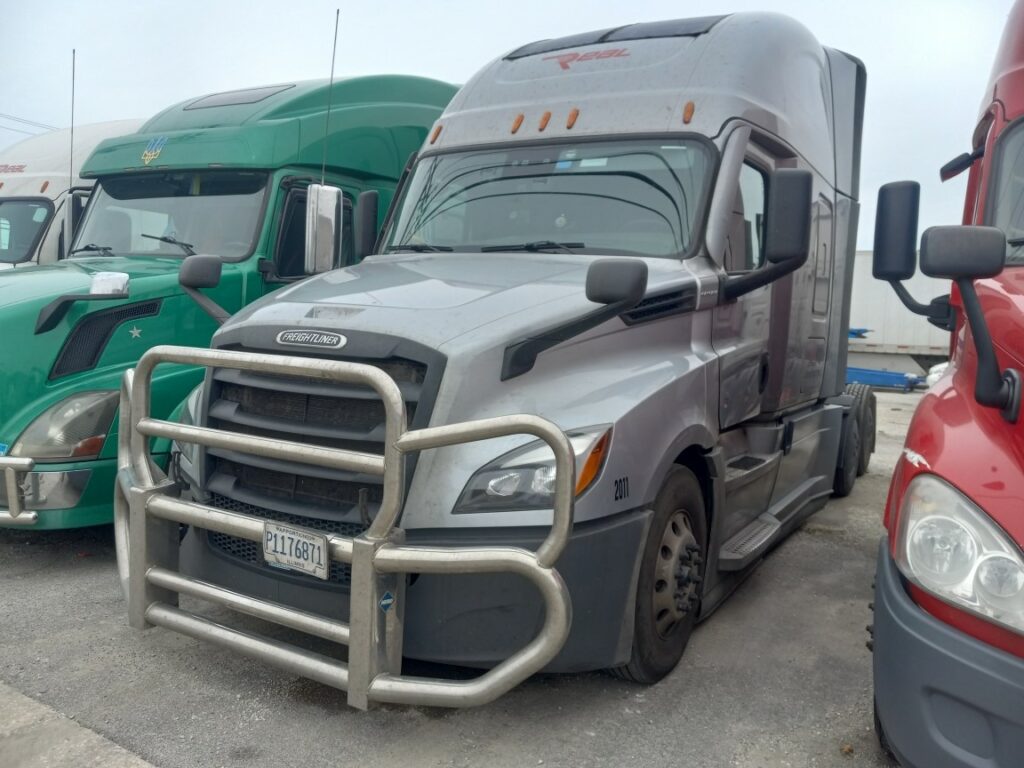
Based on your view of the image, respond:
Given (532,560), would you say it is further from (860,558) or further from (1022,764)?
(860,558)

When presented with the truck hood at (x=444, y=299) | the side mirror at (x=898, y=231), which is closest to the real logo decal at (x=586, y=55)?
the truck hood at (x=444, y=299)

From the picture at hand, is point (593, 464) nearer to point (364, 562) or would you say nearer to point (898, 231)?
point (364, 562)

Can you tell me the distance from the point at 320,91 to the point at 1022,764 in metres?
5.90

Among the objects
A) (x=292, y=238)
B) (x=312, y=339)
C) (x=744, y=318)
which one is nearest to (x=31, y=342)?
(x=292, y=238)

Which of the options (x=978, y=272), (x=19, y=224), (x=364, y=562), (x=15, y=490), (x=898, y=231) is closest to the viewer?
(x=978, y=272)

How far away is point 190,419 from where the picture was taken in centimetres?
403

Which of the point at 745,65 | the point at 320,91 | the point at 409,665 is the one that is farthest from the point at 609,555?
the point at 320,91

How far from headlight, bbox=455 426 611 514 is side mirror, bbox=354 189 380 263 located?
9.23 ft

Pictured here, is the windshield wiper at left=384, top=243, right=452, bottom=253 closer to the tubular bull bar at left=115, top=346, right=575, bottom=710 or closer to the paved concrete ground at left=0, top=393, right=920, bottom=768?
the tubular bull bar at left=115, top=346, right=575, bottom=710

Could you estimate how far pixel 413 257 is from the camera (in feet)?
15.3

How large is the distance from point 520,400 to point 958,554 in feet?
5.00

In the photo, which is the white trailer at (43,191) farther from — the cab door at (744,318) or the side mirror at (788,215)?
the side mirror at (788,215)

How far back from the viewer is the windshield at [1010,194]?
3426 mm

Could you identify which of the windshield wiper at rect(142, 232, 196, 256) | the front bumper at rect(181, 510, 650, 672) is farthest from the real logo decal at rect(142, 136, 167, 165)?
the front bumper at rect(181, 510, 650, 672)
